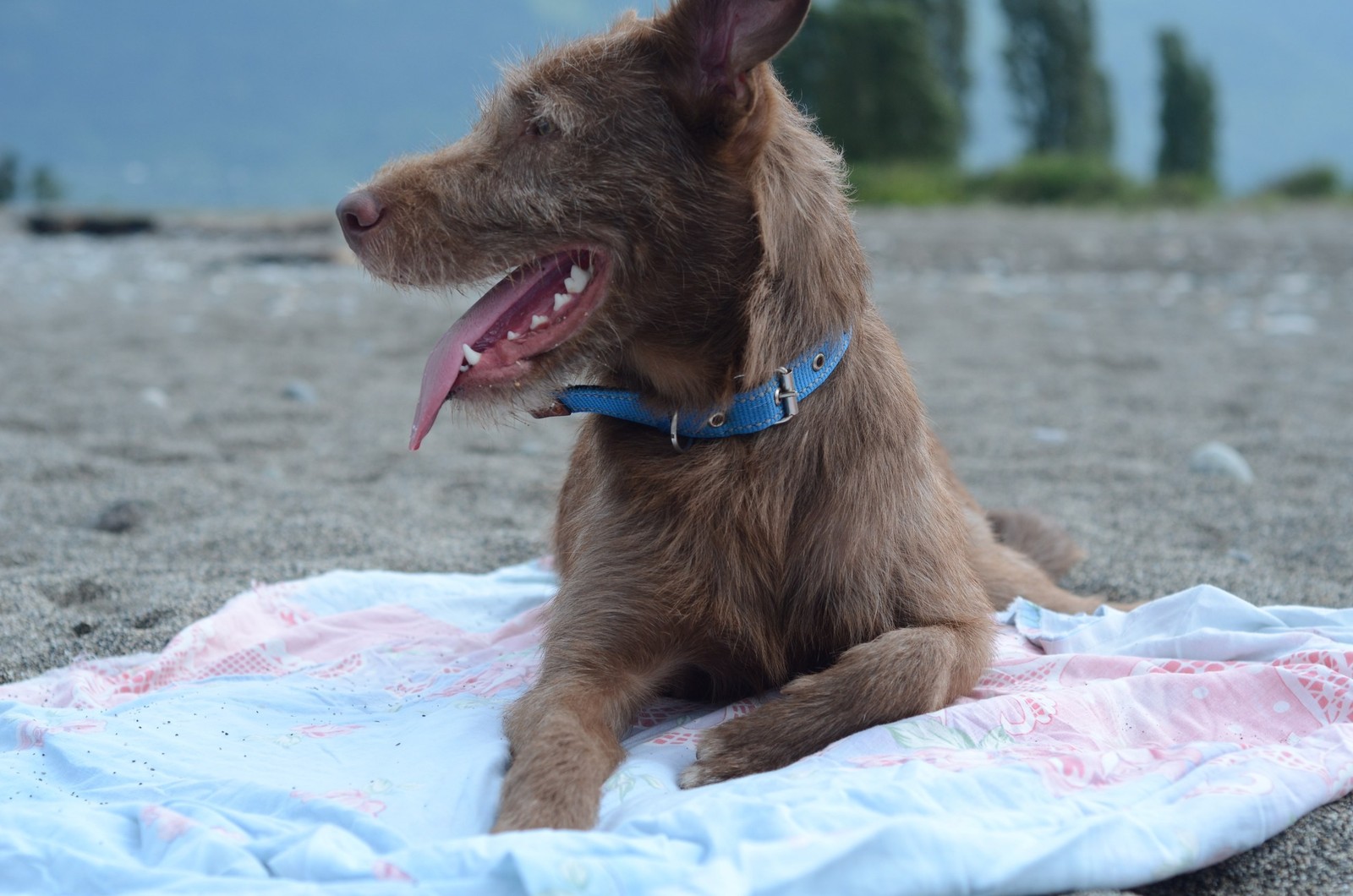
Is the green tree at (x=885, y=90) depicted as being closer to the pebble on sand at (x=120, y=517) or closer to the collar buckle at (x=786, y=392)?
the pebble on sand at (x=120, y=517)

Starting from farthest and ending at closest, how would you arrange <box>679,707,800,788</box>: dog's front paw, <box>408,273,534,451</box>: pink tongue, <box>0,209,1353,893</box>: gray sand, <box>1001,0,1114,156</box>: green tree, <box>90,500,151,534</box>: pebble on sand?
<box>1001,0,1114,156</box>: green tree < <box>90,500,151,534</box>: pebble on sand < <box>0,209,1353,893</box>: gray sand < <box>408,273,534,451</box>: pink tongue < <box>679,707,800,788</box>: dog's front paw

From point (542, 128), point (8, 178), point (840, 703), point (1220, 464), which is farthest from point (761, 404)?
point (8, 178)

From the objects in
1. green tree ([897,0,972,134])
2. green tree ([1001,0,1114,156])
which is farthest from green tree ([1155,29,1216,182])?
green tree ([897,0,972,134])

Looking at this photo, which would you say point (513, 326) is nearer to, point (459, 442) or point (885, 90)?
point (459, 442)

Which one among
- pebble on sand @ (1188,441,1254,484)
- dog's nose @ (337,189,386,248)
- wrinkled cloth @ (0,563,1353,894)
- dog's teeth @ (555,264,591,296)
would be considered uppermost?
dog's nose @ (337,189,386,248)

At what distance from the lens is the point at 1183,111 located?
44062 millimetres

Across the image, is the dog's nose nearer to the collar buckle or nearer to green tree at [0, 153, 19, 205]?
the collar buckle

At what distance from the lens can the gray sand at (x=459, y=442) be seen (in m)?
4.23

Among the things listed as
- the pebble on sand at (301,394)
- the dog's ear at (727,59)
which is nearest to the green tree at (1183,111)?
the pebble on sand at (301,394)

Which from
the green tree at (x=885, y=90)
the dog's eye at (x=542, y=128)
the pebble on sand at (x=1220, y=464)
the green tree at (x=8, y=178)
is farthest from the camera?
the green tree at (x=885, y=90)

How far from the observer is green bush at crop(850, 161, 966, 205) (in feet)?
86.5

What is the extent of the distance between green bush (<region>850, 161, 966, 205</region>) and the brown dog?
2302cm

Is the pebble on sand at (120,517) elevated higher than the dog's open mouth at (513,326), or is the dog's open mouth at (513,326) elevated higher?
the dog's open mouth at (513,326)

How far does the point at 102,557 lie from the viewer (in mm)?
4398
